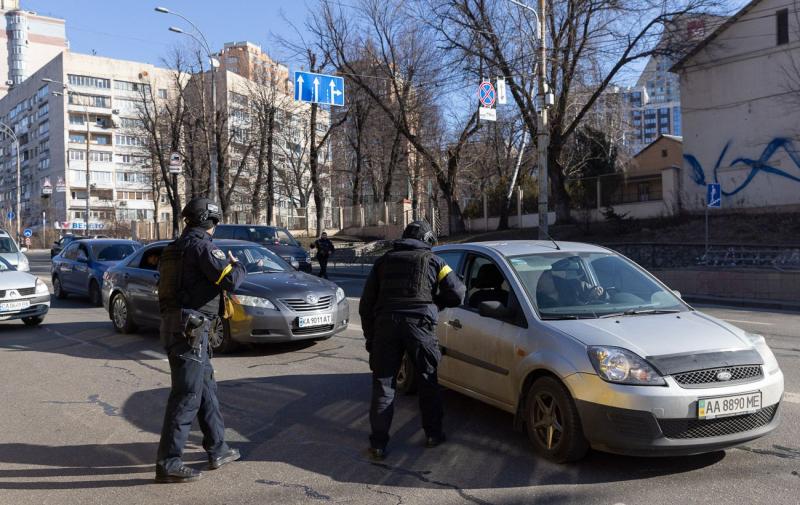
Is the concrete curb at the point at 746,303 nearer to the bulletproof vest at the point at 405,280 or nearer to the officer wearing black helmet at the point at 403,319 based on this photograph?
the officer wearing black helmet at the point at 403,319

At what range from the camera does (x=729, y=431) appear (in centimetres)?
435

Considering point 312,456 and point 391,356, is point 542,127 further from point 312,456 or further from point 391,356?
point 312,456

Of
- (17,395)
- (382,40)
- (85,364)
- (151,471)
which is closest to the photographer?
(151,471)

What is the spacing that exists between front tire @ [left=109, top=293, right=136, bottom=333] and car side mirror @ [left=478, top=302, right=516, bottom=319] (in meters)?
7.62

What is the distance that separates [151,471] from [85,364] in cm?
463

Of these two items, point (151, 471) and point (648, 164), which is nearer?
point (151, 471)

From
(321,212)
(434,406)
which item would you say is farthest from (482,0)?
(434,406)

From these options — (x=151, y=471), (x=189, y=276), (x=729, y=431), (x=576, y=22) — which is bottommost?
(x=151, y=471)

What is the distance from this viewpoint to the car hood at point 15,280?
1156 cm

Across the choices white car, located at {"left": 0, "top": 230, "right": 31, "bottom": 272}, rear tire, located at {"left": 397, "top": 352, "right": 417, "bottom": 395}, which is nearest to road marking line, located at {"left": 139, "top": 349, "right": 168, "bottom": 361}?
rear tire, located at {"left": 397, "top": 352, "right": 417, "bottom": 395}

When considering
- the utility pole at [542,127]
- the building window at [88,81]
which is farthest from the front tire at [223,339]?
the building window at [88,81]

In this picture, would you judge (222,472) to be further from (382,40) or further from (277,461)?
(382,40)

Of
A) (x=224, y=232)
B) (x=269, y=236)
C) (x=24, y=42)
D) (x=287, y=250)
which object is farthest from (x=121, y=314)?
(x=24, y=42)

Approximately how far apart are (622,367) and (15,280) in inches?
433
